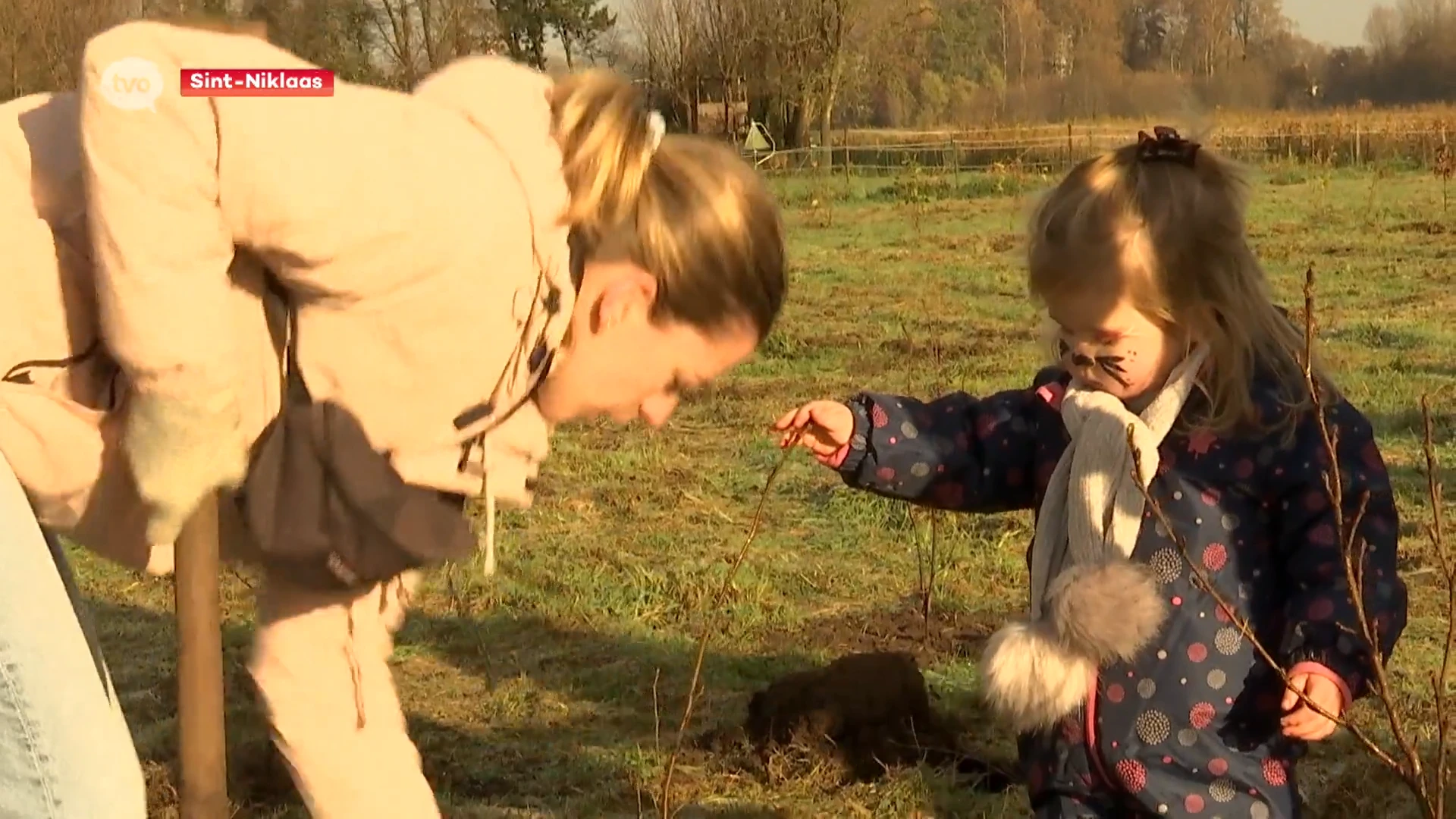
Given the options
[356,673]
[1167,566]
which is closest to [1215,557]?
[1167,566]

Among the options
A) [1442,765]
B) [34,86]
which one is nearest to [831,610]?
[1442,765]

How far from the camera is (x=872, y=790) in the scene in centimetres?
350

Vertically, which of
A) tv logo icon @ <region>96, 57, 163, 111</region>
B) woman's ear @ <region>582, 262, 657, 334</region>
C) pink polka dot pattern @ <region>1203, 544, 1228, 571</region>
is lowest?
pink polka dot pattern @ <region>1203, 544, 1228, 571</region>

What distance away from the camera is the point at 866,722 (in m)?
3.62

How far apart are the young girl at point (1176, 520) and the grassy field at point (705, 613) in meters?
0.42

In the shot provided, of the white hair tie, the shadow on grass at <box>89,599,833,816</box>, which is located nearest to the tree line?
the white hair tie

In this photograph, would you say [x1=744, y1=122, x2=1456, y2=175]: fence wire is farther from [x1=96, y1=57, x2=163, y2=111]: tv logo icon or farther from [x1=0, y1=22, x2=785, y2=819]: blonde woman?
[x1=96, y1=57, x2=163, y2=111]: tv logo icon

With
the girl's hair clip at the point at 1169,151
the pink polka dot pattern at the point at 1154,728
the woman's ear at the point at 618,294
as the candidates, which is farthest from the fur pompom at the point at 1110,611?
the woman's ear at the point at 618,294

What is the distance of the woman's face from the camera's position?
1.93m

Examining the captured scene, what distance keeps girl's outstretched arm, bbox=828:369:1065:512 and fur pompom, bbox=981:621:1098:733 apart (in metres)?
0.29

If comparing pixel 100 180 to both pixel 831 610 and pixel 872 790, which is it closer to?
pixel 872 790

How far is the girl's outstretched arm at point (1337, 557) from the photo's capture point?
2.31m

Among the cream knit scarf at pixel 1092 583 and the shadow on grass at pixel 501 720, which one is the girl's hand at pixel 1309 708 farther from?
the shadow on grass at pixel 501 720

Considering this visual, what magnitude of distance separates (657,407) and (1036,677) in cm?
83
